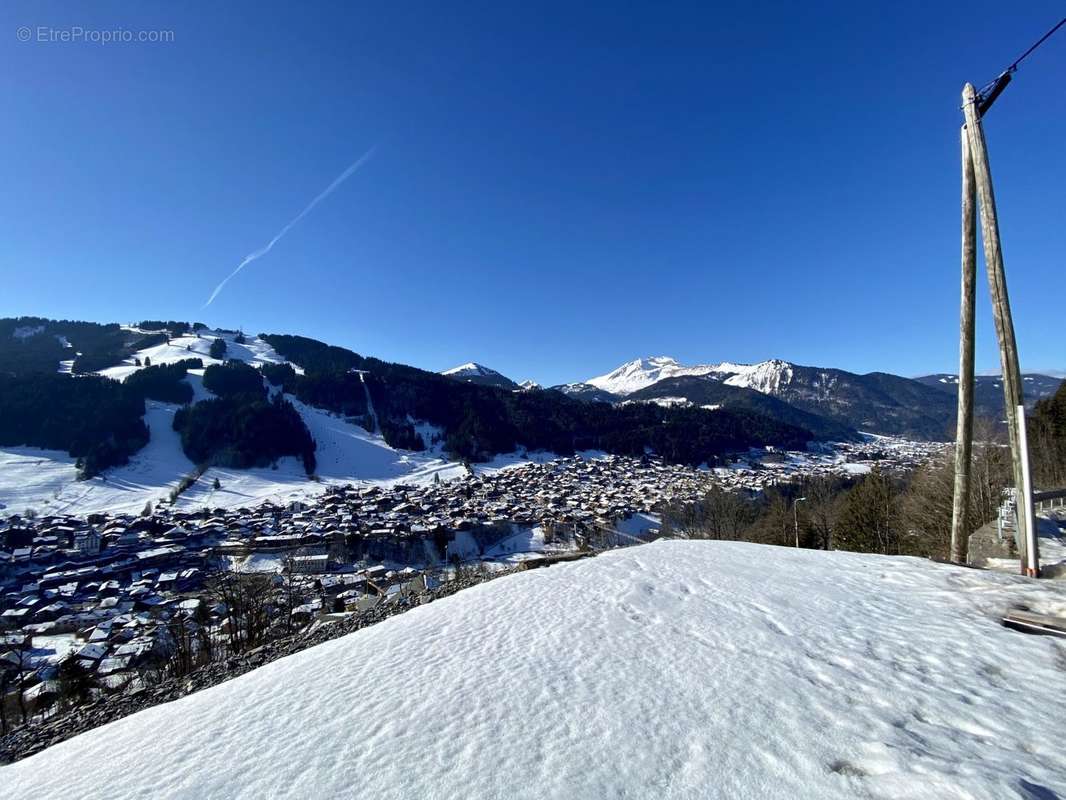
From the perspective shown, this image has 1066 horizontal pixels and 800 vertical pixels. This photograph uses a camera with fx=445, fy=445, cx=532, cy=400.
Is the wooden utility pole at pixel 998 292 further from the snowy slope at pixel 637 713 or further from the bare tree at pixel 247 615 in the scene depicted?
the bare tree at pixel 247 615

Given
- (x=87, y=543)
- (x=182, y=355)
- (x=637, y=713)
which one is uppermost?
(x=182, y=355)

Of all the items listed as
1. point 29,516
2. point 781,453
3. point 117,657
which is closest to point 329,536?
point 117,657

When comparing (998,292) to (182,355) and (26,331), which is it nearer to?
(182,355)

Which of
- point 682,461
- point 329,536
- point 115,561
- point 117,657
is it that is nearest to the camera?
point 117,657

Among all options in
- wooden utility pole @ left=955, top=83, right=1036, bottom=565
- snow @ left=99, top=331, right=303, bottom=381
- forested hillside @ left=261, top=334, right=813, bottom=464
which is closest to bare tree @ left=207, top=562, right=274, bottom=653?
wooden utility pole @ left=955, top=83, right=1036, bottom=565

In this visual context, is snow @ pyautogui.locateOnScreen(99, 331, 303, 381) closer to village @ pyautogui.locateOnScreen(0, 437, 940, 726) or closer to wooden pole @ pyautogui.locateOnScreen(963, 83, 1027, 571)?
village @ pyautogui.locateOnScreen(0, 437, 940, 726)

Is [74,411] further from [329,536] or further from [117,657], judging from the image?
[117,657]

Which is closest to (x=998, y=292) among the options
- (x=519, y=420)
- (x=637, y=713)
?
(x=637, y=713)
